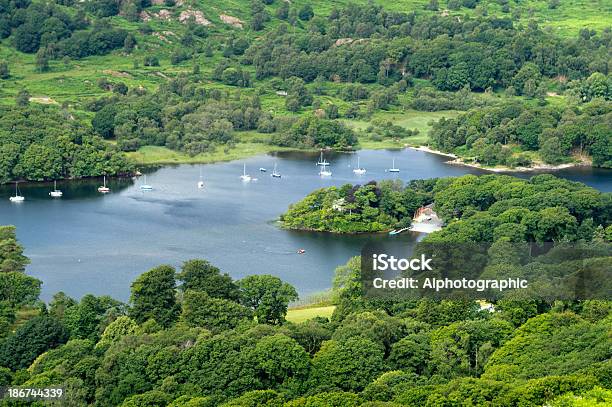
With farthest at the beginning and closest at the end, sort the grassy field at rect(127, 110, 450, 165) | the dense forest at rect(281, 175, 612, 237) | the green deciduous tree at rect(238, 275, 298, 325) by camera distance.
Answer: the grassy field at rect(127, 110, 450, 165) → the dense forest at rect(281, 175, 612, 237) → the green deciduous tree at rect(238, 275, 298, 325)

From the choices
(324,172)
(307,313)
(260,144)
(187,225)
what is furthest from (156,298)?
(260,144)

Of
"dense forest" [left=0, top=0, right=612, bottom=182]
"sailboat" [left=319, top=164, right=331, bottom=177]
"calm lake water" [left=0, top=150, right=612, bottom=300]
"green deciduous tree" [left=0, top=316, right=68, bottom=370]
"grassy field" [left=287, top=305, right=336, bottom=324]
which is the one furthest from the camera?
"dense forest" [left=0, top=0, right=612, bottom=182]

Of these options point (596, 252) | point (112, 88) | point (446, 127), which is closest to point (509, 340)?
point (596, 252)

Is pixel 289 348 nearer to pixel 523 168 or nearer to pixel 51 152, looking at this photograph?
pixel 51 152

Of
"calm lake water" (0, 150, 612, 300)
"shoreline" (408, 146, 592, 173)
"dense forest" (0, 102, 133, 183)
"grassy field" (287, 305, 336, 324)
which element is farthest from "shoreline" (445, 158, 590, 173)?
"grassy field" (287, 305, 336, 324)

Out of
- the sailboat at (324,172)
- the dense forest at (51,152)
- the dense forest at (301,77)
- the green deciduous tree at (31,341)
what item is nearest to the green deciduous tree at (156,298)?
the green deciduous tree at (31,341)

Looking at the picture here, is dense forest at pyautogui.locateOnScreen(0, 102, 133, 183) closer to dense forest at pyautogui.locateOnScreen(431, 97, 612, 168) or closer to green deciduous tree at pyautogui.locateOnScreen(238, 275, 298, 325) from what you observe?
dense forest at pyautogui.locateOnScreen(431, 97, 612, 168)

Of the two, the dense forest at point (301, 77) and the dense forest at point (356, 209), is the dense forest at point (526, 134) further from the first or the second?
the dense forest at point (356, 209)

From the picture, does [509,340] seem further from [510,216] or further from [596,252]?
[510,216]

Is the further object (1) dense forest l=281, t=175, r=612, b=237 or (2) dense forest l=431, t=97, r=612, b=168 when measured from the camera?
(2) dense forest l=431, t=97, r=612, b=168
